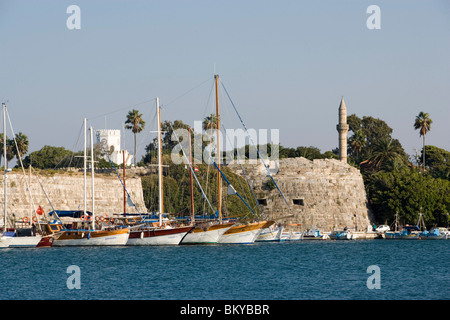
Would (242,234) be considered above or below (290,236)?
above

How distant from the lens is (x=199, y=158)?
83750mm

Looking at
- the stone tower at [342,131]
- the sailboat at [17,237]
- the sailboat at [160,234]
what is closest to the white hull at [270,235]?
the sailboat at [160,234]

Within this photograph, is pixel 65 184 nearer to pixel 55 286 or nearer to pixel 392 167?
pixel 55 286

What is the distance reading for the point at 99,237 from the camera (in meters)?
52.2

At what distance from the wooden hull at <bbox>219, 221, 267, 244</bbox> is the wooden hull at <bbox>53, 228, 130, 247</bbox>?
22.7 ft

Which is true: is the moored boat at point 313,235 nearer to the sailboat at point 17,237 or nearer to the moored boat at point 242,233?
the moored boat at point 242,233

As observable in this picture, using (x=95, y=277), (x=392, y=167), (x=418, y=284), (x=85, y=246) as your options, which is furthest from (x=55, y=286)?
(x=392, y=167)

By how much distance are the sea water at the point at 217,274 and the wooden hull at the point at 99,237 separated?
1.88 feet

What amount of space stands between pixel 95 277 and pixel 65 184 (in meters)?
29.8

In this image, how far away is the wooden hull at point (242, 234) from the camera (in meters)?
54.3

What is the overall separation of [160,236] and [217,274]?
1634 cm

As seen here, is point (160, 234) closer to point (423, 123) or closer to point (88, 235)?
point (88, 235)

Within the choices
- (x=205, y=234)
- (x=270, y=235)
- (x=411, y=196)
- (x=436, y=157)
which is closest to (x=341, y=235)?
(x=411, y=196)

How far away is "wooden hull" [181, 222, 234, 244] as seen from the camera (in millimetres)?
53281
